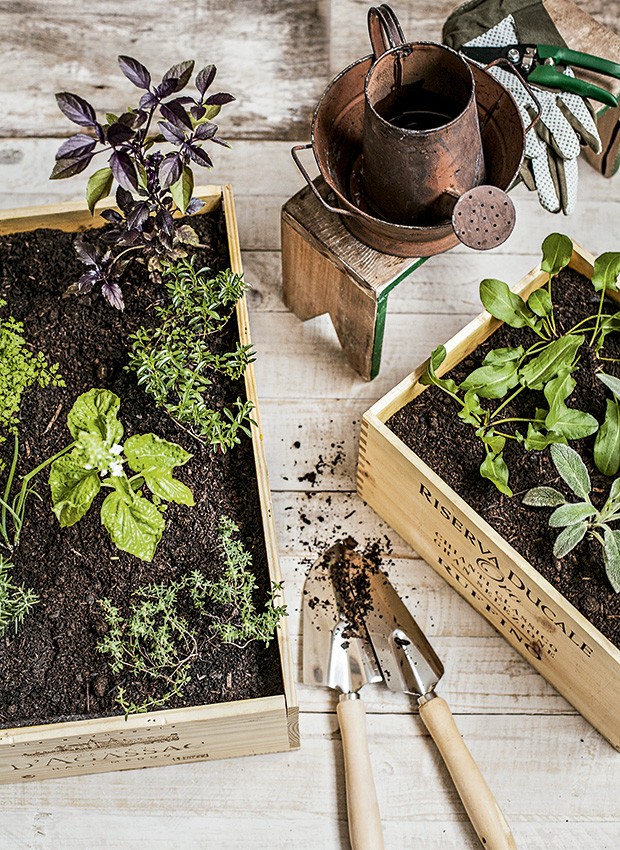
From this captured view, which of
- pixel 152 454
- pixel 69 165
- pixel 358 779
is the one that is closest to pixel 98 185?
pixel 69 165

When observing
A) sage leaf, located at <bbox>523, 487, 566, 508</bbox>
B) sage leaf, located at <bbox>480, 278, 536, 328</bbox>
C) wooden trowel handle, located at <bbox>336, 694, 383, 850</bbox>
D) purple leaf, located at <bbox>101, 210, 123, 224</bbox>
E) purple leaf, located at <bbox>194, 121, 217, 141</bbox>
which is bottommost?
wooden trowel handle, located at <bbox>336, 694, 383, 850</bbox>

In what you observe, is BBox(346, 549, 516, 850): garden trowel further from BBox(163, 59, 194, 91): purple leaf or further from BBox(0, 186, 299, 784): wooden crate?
BBox(163, 59, 194, 91): purple leaf

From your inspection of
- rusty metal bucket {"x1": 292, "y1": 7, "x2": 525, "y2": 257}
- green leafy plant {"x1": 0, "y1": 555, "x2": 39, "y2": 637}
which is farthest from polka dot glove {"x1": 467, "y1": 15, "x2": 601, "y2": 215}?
green leafy plant {"x1": 0, "y1": 555, "x2": 39, "y2": 637}

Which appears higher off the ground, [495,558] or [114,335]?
[114,335]

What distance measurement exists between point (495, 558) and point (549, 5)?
107 cm

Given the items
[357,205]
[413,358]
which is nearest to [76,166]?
[357,205]

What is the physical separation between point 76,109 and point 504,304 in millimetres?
727

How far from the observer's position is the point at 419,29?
2.10 metres

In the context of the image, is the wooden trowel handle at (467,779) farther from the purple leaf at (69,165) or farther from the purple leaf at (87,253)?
the purple leaf at (69,165)

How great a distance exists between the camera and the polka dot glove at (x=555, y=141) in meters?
1.69

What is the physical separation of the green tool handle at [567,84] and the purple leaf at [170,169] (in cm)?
69

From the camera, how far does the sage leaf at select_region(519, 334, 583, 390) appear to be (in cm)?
151

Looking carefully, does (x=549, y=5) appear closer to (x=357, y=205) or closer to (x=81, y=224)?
(x=357, y=205)

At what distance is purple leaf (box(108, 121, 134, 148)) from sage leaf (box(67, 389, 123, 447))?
37 cm
